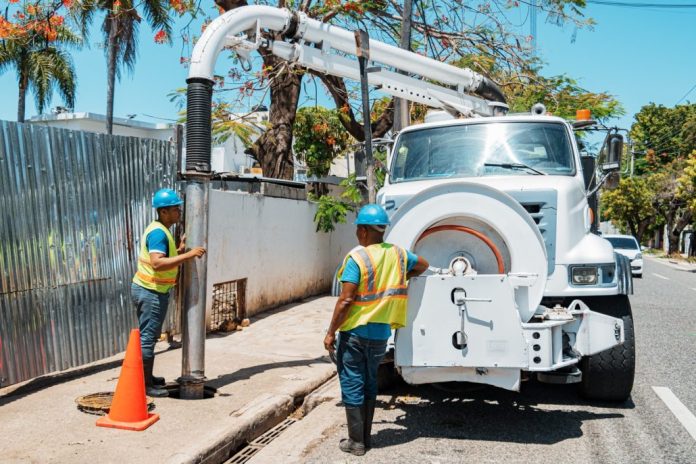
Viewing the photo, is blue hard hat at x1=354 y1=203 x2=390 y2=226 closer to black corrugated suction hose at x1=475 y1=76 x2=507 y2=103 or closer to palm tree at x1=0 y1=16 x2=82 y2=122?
black corrugated suction hose at x1=475 y1=76 x2=507 y2=103

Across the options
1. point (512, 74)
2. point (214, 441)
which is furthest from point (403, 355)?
point (512, 74)

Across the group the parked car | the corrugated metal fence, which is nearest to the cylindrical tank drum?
the corrugated metal fence

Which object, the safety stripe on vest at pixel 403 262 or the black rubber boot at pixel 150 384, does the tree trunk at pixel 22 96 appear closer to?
the black rubber boot at pixel 150 384

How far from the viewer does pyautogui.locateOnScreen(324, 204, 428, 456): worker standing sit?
4.64 m

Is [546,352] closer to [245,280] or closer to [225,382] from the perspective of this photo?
[225,382]

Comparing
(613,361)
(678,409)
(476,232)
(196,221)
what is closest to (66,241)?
(196,221)

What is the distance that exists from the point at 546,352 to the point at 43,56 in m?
27.5

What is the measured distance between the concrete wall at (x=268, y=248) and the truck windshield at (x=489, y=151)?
305 centimetres

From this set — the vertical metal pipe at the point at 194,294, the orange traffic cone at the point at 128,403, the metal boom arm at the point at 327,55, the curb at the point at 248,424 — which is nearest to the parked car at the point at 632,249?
the metal boom arm at the point at 327,55

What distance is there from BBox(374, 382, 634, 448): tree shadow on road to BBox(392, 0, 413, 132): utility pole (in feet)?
17.3

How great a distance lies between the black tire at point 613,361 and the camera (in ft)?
18.7

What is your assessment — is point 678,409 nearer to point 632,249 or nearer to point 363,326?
point 363,326

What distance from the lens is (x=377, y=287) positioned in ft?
15.3

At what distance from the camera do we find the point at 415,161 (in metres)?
6.81
